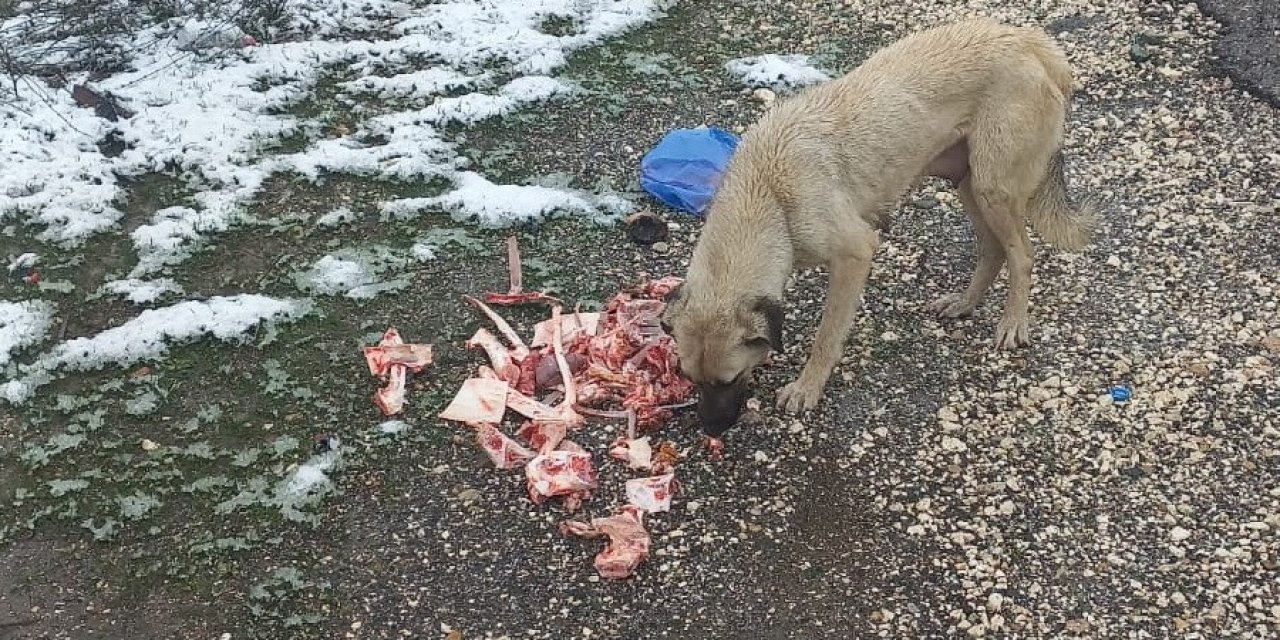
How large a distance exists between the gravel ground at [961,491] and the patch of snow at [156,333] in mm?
1642

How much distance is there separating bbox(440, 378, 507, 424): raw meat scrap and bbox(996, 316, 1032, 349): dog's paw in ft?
9.51

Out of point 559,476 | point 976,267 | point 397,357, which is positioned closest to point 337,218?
point 397,357

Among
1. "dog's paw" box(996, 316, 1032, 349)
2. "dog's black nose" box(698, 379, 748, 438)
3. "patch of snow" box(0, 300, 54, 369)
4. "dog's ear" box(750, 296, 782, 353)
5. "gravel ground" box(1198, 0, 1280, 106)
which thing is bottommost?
"patch of snow" box(0, 300, 54, 369)

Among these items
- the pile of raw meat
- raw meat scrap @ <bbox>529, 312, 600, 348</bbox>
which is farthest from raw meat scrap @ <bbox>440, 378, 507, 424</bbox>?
raw meat scrap @ <bbox>529, 312, 600, 348</bbox>

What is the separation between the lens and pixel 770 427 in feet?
18.9

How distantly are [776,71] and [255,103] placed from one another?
4307 millimetres

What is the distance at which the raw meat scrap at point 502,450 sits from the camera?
217 inches

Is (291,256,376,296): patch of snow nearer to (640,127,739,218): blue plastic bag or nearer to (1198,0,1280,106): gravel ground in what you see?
(640,127,739,218): blue plastic bag

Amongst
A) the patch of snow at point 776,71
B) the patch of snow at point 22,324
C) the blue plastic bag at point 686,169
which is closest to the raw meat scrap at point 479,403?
the blue plastic bag at point 686,169

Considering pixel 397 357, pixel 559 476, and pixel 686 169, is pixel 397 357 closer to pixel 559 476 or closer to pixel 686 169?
pixel 559 476

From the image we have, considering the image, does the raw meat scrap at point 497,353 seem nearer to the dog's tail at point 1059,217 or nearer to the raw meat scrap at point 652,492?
the raw meat scrap at point 652,492

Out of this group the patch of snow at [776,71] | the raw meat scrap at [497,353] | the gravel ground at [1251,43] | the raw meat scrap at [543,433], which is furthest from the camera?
the patch of snow at [776,71]

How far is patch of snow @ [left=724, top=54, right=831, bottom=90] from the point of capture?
9.12m

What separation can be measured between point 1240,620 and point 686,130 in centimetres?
501
